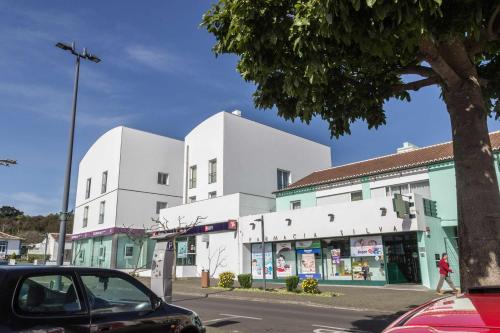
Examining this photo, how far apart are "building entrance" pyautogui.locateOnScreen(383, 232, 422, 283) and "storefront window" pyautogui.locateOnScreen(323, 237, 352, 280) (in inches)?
91.1

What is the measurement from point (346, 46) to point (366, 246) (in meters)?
18.8

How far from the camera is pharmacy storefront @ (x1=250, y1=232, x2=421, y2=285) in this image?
75.4ft

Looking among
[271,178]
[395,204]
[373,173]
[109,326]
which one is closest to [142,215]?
[271,178]

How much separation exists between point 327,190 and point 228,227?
7538 mm

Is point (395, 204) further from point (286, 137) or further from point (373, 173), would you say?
point (286, 137)

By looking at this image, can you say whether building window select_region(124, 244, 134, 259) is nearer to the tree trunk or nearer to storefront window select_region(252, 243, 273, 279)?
storefront window select_region(252, 243, 273, 279)

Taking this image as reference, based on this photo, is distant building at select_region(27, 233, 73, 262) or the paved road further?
distant building at select_region(27, 233, 73, 262)

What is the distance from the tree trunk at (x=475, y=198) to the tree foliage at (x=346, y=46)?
0.78 metres

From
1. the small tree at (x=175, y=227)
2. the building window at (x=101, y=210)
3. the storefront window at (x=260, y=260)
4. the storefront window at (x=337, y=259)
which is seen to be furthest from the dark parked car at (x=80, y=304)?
the building window at (x=101, y=210)

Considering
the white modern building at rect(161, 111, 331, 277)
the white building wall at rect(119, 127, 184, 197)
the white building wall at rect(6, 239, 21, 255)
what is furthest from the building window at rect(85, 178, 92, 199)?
the white building wall at rect(6, 239, 21, 255)

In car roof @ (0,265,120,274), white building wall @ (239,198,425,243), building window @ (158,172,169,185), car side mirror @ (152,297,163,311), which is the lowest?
car side mirror @ (152,297,163,311)

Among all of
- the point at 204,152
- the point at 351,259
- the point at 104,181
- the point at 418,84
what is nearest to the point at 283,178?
the point at 204,152

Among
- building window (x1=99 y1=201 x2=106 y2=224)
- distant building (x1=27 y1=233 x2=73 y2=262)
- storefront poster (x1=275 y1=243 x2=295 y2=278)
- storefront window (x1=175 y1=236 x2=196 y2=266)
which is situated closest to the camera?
storefront poster (x1=275 y1=243 x2=295 y2=278)

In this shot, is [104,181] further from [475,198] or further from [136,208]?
[475,198]
